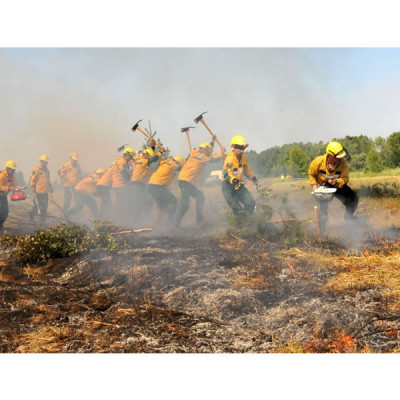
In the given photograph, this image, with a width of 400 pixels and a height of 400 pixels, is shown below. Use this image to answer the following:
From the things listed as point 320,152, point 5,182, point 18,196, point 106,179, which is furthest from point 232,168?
point 5,182

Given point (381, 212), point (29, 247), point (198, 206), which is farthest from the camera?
point (198, 206)

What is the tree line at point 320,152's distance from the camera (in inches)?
483

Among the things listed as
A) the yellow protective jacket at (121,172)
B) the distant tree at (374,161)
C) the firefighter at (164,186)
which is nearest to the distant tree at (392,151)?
the distant tree at (374,161)

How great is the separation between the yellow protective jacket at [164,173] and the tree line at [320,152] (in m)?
2.99

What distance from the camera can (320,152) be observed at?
13.9 metres

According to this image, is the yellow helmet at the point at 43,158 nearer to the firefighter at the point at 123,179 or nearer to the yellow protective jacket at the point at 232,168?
the firefighter at the point at 123,179

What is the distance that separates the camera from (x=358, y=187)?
1117cm

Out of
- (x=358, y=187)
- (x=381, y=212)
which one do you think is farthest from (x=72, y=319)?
(x=358, y=187)

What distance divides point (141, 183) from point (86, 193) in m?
2.12

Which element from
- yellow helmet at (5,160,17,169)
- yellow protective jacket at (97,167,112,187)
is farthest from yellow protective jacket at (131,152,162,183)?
yellow helmet at (5,160,17,169)

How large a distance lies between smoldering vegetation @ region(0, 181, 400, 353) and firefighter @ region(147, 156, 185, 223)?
62.2 inches

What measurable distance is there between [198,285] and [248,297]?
34.2 inches

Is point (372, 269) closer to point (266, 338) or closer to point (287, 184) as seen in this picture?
point (266, 338)

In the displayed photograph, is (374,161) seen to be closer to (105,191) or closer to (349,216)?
(349,216)
